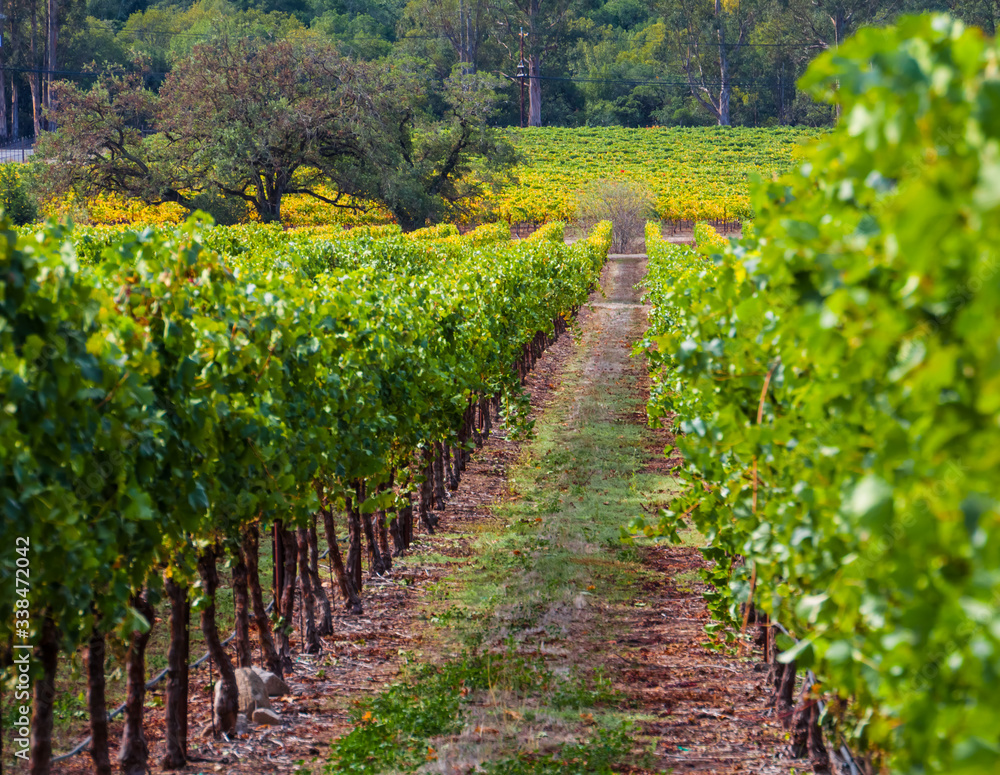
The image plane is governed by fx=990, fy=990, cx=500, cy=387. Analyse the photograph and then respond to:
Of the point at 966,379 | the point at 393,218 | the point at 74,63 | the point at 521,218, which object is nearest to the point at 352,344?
the point at 966,379

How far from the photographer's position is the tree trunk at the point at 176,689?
15.0 ft

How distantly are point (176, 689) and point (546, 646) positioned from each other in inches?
92.3

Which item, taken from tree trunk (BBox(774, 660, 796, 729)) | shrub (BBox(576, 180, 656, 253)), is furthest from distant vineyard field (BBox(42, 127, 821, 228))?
tree trunk (BBox(774, 660, 796, 729))

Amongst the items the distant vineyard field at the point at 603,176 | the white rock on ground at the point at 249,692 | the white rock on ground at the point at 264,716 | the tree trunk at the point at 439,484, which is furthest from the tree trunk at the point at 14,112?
the white rock on ground at the point at 264,716

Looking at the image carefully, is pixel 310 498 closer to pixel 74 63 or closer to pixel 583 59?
pixel 74 63

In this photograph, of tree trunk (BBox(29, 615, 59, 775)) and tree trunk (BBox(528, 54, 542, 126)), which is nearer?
tree trunk (BBox(29, 615, 59, 775))

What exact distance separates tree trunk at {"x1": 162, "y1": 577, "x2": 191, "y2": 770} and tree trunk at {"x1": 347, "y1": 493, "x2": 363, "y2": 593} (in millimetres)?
2222

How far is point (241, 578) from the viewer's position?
5.16 meters

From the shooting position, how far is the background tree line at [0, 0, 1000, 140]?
7794cm

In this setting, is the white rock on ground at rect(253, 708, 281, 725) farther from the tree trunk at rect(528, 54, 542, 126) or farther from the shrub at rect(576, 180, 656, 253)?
the tree trunk at rect(528, 54, 542, 126)

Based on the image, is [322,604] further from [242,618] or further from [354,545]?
[242,618]

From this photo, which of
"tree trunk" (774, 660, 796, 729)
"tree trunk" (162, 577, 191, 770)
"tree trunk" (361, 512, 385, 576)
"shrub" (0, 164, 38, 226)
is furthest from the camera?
"shrub" (0, 164, 38, 226)

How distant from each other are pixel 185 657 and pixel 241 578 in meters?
0.57

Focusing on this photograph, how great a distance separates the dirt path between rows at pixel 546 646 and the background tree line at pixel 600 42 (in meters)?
69.7
